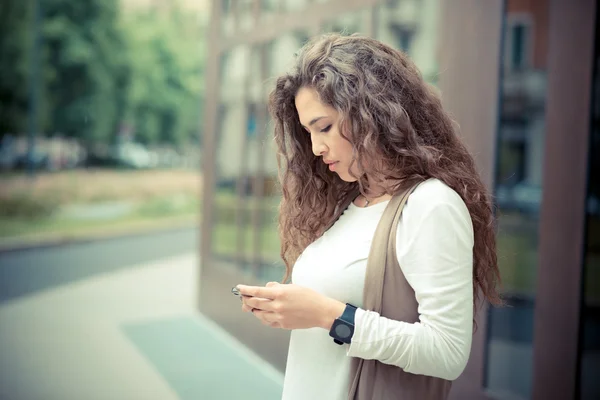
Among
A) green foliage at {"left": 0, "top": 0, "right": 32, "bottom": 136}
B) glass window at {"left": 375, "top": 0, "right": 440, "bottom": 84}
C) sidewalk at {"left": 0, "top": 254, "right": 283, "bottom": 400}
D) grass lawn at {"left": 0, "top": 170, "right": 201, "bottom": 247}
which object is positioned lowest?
sidewalk at {"left": 0, "top": 254, "right": 283, "bottom": 400}

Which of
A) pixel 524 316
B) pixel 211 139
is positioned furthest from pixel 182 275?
pixel 524 316

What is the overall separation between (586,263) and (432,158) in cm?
133

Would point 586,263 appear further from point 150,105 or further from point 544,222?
point 150,105

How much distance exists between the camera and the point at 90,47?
1736 cm

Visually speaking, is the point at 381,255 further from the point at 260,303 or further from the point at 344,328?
the point at 260,303

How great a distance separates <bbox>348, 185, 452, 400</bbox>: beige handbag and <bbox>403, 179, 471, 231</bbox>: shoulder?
29 millimetres

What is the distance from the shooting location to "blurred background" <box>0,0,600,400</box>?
230 cm

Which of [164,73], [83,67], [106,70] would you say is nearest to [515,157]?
[83,67]

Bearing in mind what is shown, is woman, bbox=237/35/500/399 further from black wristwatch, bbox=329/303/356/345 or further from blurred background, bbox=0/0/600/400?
blurred background, bbox=0/0/600/400

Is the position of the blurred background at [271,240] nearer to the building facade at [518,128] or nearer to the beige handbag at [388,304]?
the building facade at [518,128]

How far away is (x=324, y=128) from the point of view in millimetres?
1408

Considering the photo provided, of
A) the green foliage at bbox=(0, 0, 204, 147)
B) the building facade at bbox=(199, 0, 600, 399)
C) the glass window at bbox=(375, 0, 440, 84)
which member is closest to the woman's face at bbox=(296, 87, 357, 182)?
the building facade at bbox=(199, 0, 600, 399)

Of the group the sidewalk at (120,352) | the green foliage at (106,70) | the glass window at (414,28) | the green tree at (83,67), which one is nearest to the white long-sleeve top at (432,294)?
the glass window at (414,28)

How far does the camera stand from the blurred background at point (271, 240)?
2.30 meters
